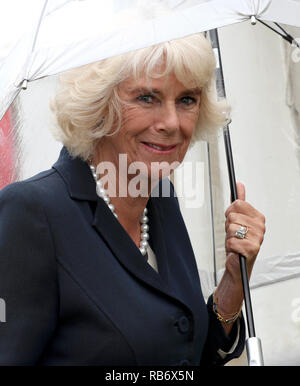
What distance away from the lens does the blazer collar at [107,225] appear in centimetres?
172

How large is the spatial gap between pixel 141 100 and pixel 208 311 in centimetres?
73

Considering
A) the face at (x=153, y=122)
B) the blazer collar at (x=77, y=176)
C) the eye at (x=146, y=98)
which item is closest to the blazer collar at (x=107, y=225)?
the blazer collar at (x=77, y=176)

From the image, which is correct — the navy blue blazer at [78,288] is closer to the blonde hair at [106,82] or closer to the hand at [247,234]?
the blonde hair at [106,82]

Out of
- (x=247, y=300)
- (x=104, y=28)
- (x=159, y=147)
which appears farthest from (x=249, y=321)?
(x=104, y=28)

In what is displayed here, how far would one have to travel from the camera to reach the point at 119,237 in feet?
5.76

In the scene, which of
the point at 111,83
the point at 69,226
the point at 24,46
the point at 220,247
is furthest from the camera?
the point at 220,247

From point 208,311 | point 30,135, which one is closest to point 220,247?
point 208,311

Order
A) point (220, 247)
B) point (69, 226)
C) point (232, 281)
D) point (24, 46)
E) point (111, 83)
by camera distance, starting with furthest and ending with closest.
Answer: point (220, 247) → point (232, 281) → point (111, 83) → point (69, 226) → point (24, 46)

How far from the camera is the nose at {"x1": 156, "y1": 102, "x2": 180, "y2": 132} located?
1.78m

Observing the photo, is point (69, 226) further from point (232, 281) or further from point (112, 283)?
point (232, 281)

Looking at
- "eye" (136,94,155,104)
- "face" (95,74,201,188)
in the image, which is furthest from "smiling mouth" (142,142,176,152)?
"eye" (136,94,155,104)

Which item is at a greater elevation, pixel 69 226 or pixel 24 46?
pixel 24 46

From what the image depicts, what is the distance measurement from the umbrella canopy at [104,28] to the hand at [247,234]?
632mm

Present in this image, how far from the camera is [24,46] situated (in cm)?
154
